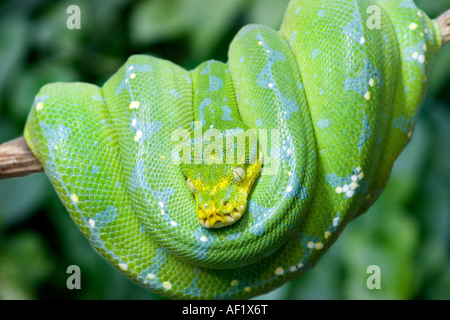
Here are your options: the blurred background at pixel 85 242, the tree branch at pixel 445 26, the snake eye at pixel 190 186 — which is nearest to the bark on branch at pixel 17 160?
the snake eye at pixel 190 186

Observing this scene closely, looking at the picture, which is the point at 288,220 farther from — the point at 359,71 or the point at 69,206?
the point at 69,206

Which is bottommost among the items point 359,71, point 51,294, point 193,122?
point 51,294

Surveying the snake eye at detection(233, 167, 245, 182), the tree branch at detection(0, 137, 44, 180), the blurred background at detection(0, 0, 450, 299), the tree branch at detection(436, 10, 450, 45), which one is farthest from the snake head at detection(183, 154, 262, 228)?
the blurred background at detection(0, 0, 450, 299)

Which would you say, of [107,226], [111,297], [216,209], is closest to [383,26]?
[216,209]

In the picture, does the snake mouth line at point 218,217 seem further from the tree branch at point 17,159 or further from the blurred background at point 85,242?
the blurred background at point 85,242

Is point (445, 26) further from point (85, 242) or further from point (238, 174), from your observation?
point (85, 242)
